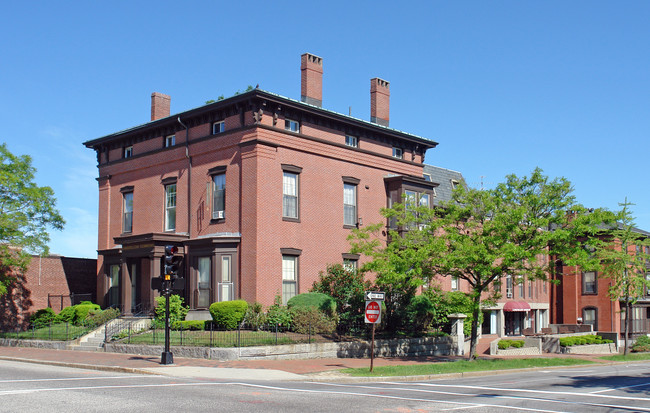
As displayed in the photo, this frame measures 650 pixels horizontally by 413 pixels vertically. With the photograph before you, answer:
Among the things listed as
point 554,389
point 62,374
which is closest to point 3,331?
point 62,374

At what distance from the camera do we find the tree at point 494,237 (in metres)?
26.9

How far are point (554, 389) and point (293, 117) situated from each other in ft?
62.8

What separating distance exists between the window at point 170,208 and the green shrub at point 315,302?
8.97 m

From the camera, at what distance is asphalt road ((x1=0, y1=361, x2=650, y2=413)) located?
43.6ft

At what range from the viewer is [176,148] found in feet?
116

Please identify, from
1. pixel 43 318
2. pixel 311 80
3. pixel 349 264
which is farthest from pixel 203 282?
pixel 311 80

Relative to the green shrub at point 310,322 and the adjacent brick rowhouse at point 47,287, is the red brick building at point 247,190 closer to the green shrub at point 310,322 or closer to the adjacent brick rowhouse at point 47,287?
the green shrub at point 310,322

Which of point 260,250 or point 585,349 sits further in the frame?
point 585,349

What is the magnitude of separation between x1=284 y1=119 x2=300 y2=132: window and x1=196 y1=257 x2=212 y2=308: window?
759 centimetres

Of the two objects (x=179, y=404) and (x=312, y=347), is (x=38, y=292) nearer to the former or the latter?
(x=312, y=347)

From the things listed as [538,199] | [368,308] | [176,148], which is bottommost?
[368,308]

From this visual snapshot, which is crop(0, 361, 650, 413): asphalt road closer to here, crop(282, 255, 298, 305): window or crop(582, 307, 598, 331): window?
crop(282, 255, 298, 305): window

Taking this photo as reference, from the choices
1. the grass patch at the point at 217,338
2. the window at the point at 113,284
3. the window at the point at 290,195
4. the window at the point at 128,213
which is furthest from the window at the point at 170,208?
the grass patch at the point at 217,338

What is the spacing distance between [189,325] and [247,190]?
679cm
